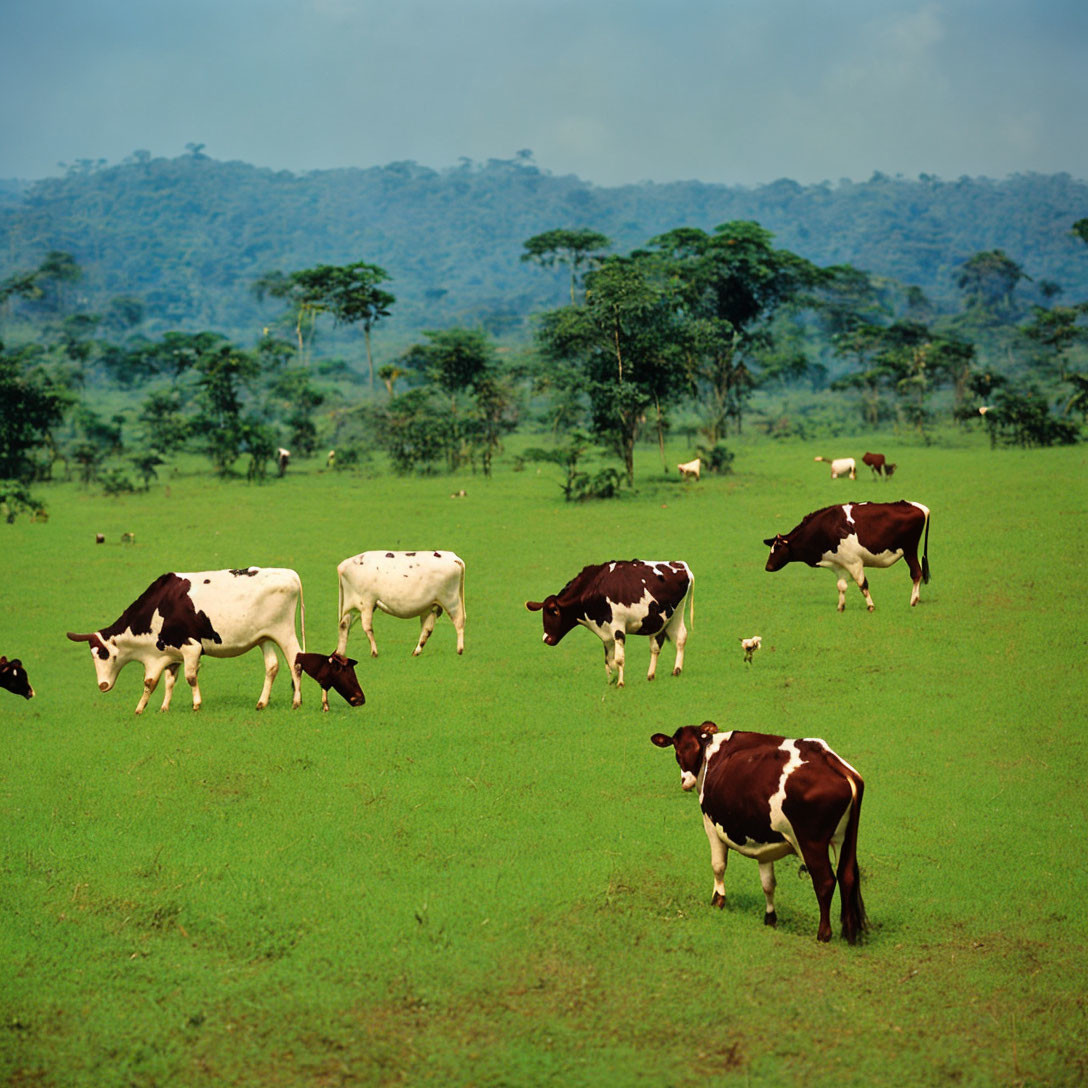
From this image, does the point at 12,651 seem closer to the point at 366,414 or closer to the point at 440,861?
the point at 440,861

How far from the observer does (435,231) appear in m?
178

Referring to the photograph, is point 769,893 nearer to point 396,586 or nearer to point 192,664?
point 192,664

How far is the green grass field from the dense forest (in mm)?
16284

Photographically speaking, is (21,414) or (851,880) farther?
(21,414)

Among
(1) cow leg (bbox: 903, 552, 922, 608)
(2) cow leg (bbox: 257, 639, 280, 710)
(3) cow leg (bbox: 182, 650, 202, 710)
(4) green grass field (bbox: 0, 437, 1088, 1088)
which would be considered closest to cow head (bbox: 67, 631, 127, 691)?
(4) green grass field (bbox: 0, 437, 1088, 1088)

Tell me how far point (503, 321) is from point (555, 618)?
92663mm

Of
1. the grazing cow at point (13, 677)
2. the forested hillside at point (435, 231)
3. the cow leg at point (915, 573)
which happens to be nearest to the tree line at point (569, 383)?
the cow leg at point (915, 573)

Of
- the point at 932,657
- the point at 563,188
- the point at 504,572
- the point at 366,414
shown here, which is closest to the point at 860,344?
the point at 366,414

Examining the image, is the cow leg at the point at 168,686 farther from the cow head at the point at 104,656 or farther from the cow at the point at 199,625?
the cow head at the point at 104,656

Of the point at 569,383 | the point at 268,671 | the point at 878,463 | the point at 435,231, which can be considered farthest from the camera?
the point at 435,231

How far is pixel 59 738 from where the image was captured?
1267 centimetres


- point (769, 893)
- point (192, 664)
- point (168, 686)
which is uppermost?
point (192, 664)

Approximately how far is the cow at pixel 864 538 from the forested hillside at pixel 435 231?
294 feet

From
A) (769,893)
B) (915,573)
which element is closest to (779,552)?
(915,573)
